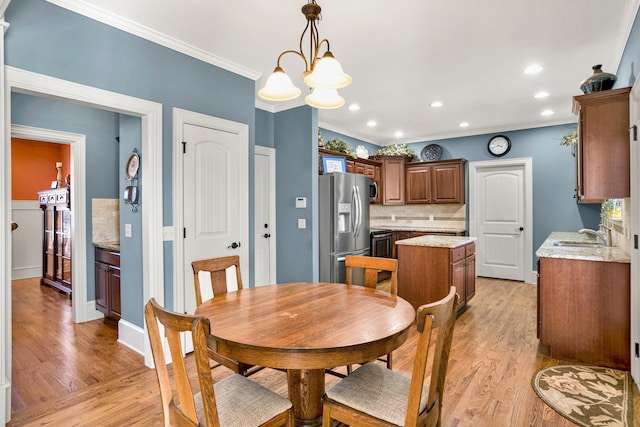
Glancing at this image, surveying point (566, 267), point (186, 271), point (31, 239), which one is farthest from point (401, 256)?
point (31, 239)

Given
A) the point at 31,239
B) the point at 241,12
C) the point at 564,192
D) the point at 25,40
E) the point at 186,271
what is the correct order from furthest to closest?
the point at 31,239 → the point at 564,192 → the point at 186,271 → the point at 241,12 → the point at 25,40

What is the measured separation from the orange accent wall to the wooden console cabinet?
101 centimetres

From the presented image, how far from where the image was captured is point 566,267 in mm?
2832

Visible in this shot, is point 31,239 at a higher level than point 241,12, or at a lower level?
lower

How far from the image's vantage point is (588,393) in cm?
232

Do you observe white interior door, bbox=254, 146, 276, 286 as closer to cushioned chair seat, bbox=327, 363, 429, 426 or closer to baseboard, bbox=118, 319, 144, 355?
baseboard, bbox=118, 319, 144, 355

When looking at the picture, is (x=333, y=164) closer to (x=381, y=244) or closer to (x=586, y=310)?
(x=381, y=244)

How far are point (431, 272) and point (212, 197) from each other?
249 cm

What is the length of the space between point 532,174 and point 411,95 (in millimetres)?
2959

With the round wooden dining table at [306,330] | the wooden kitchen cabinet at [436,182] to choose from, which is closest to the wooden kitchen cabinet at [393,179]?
the wooden kitchen cabinet at [436,182]

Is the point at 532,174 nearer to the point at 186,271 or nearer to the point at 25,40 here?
the point at 186,271

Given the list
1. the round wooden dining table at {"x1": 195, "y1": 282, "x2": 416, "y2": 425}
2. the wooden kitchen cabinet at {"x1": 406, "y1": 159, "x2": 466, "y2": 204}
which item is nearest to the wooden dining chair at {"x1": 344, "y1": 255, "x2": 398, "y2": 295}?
the round wooden dining table at {"x1": 195, "y1": 282, "x2": 416, "y2": 425}

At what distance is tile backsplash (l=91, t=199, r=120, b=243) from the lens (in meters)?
4.11

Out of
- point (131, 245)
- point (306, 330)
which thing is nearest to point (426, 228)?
point (131, 245)
